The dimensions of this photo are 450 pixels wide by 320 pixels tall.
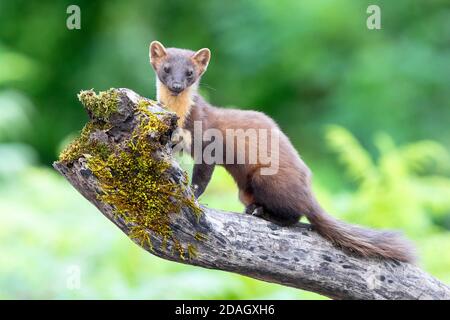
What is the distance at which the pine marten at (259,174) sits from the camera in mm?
4602

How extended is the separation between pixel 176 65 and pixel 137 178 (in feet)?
4.01

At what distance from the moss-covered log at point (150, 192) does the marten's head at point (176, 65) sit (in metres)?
0.94

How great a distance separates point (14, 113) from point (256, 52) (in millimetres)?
4364

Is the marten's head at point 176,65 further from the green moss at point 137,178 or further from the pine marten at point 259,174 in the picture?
the green moss at point 137,178

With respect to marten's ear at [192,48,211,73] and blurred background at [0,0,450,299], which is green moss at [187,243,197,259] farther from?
blurred background at [0,0,450,299]

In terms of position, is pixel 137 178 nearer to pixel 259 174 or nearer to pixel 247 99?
pixel 259 174

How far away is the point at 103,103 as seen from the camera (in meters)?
4.05

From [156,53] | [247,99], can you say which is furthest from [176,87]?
[247,99]

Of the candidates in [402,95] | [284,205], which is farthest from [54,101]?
[284,205]

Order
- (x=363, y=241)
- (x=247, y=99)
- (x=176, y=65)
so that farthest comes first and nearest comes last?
(x=247, y=99) → (x=176, y=65) → (x=363, y=241)

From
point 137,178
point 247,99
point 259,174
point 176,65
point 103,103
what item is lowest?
point 247,99

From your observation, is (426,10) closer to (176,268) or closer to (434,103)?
(434,103)

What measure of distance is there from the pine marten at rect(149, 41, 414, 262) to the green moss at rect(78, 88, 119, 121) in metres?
0.92

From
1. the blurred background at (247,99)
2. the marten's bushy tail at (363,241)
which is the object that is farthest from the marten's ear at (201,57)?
the blurred background at (247,99)
